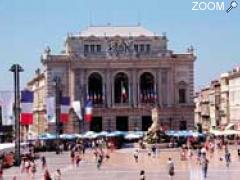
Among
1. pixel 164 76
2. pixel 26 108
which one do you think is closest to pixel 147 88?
pixel 164 76

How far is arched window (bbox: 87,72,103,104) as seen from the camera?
107062mm

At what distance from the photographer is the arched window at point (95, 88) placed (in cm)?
10706

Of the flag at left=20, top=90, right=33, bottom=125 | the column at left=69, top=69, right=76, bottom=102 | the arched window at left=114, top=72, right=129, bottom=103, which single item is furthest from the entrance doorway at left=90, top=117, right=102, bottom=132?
the flag at left=20, top=90, right=33, bottom=125

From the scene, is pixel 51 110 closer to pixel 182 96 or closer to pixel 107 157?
pixel 107 157

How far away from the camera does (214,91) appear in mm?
152375

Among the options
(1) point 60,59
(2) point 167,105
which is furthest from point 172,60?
(1) point 60,59

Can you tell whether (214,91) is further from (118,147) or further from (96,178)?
(96,178)

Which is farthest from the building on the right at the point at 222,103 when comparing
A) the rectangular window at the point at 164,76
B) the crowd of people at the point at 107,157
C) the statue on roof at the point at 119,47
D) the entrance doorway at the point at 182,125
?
the crowd of people at the point at 107,157

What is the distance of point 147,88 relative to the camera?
10838cm

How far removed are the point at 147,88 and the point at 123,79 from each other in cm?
339

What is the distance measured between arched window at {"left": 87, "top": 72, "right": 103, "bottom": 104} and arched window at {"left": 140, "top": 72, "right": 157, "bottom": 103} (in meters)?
5.42

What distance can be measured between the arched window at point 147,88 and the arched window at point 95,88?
5.42 m

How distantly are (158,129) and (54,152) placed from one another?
10.2 m

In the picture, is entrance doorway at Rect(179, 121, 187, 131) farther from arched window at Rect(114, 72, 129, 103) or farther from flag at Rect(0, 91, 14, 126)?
flag at Rect(0, 91, 14, 126)
